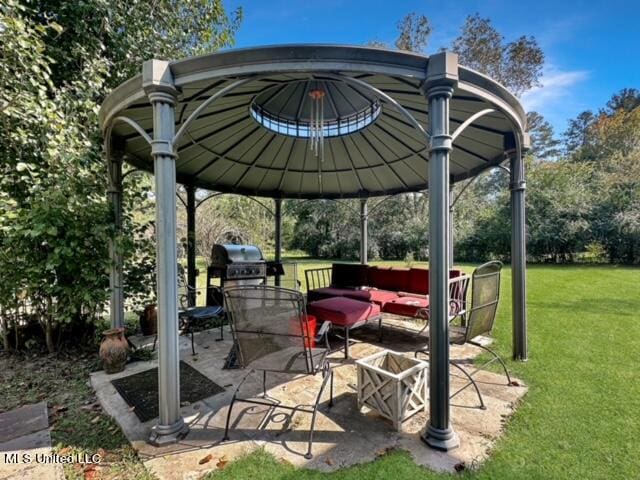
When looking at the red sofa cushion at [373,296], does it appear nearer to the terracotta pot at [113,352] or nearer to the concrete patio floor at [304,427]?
the concrete patio floor at [304,427]

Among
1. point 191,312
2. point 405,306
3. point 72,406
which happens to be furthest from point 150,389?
point 405,306

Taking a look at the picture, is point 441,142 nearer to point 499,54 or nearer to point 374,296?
point 374,296

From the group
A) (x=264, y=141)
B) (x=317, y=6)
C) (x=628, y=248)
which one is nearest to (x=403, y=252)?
(x=628, y=248)

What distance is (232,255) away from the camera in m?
5.87

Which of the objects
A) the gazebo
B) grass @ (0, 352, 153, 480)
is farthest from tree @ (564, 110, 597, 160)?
grass @ (0, 352, 153, 480)

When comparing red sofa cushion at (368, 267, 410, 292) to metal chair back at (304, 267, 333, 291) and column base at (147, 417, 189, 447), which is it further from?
column base at (147, 417, 189, 447)

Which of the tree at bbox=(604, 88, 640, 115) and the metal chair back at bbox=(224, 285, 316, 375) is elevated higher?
the tree at bbox=(604, 88, 640, 115)

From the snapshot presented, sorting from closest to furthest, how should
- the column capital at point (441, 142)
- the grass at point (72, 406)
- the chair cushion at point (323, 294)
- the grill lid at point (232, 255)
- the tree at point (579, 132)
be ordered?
1. the grass at point (72, 406)
2. the column capital at point (441, 142)
3. the chair cushion at point (323, 294)
4. the grill lid at point (232, 255)
5. the tree at point (579, 132)

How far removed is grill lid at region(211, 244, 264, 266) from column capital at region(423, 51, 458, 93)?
460 centimetres

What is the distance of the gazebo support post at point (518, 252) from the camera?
11.7 ft

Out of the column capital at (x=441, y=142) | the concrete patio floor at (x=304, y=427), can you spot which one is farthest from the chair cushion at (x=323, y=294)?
the column capital at (x=441, y=142)

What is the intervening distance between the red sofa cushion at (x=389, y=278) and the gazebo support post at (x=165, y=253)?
14.1 feet

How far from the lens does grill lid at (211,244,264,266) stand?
19.1 ft

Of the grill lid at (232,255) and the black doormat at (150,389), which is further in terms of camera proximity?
the grill lid at (232,255)
